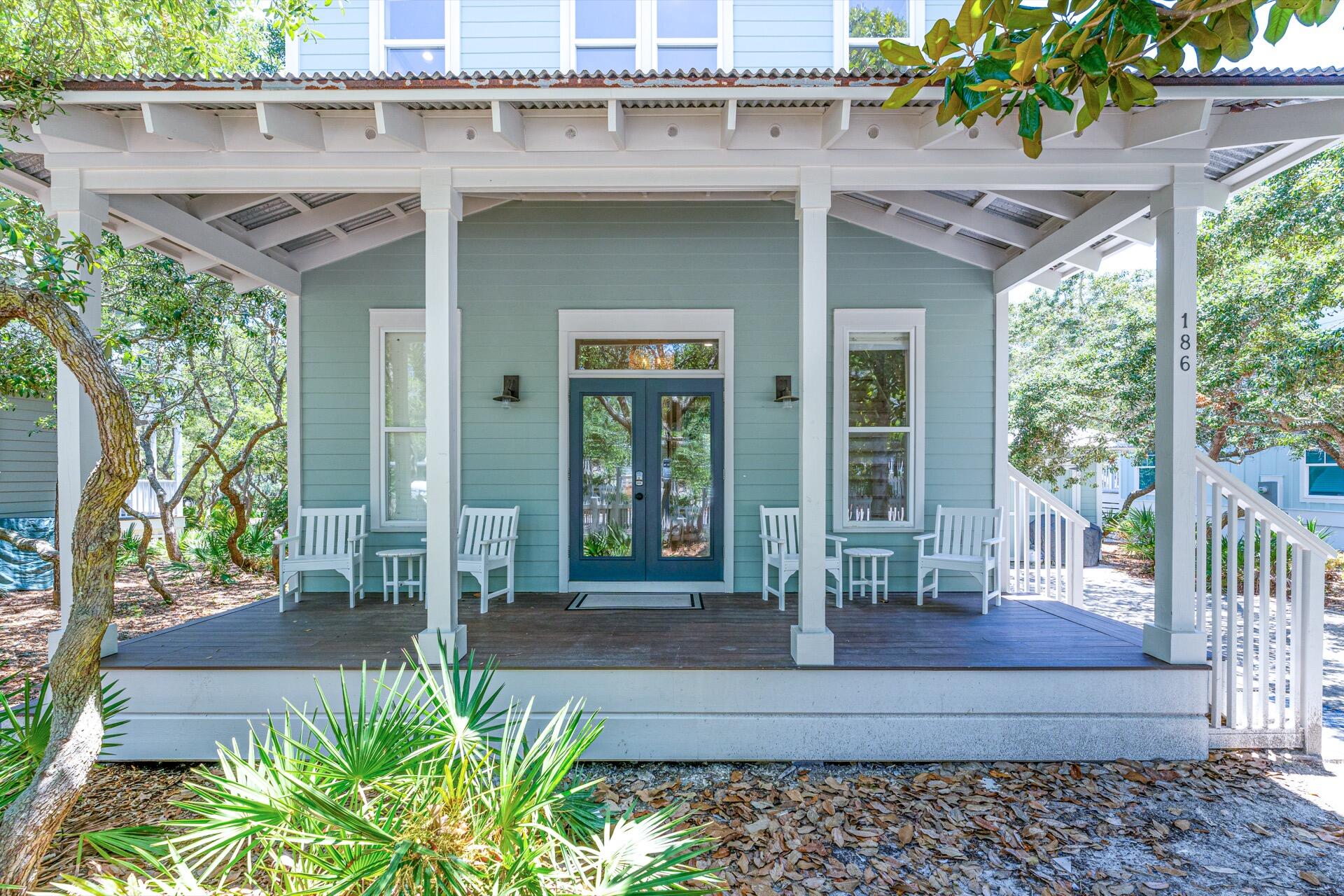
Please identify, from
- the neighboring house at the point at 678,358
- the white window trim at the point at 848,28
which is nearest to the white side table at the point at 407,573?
the neighboring house at the point at 678,358

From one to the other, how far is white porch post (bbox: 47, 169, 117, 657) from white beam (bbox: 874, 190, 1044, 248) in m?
5.18

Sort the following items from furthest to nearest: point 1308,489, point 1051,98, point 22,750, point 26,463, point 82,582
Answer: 1. point 1308,489
2. point 26,463
3. point 22,750
4. point 82,582
5. point 1051,98

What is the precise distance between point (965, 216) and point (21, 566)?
1079 centimetres

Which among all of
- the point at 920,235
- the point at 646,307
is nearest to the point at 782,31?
the point at 920,235

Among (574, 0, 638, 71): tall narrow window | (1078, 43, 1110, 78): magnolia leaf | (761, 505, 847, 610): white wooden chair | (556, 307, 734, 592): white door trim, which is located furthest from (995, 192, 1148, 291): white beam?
(574, 0, 638, 71): tall narrow window

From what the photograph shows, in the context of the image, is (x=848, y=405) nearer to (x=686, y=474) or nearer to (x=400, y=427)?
(x=686, y=474)

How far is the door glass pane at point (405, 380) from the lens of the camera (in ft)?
19.5

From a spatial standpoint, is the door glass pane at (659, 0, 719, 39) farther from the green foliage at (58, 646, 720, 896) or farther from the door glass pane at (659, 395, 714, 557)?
the green foliage at (58, 646, 720, 896)

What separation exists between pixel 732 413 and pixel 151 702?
4341mm

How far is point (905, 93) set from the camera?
183 centimetres

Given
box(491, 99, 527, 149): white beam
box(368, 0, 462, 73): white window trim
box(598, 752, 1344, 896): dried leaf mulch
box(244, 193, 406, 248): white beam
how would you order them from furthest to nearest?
box(368, 0, 462, 73): white window trim < box(244, 193, 406, 248): white beam < box(491, 99, 527, 149): white beam < box(598, 752, 1344, 896): dried leaf mulch

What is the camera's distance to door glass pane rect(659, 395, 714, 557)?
5.89m

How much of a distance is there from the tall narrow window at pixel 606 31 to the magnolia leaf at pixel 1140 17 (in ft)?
17.9

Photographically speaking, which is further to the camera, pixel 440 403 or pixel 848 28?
pixel 848 28
